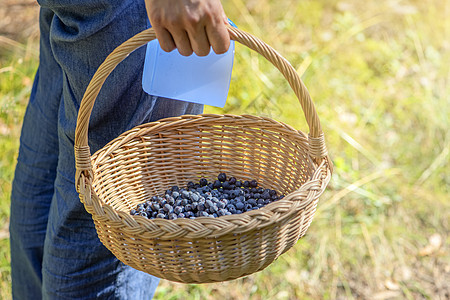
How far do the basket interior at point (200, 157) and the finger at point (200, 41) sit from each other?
0.32 metres

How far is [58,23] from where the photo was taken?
94 cm

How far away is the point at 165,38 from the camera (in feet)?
2.35

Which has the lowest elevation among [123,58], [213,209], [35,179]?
[35,179]

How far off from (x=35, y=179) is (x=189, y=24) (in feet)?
2.40

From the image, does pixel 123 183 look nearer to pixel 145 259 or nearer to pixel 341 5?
pixel 145 259

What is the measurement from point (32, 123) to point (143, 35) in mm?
557

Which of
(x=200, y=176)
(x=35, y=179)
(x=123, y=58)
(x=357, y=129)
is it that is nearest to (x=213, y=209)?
(x=200, y=176)

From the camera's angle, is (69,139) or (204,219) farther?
(69,139)

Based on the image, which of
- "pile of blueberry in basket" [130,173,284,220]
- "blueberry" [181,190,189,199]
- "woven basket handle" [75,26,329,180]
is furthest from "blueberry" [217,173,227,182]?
"woven basket handle" [75,26,329,180]

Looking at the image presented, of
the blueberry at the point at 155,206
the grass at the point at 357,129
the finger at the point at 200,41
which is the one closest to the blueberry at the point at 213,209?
the blueberry at the point at 155,206

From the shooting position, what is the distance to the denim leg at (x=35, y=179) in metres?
1.14

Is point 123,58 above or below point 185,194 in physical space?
above

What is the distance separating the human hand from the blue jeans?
0.74ft

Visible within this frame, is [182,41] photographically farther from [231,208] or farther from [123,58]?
[231,208]
